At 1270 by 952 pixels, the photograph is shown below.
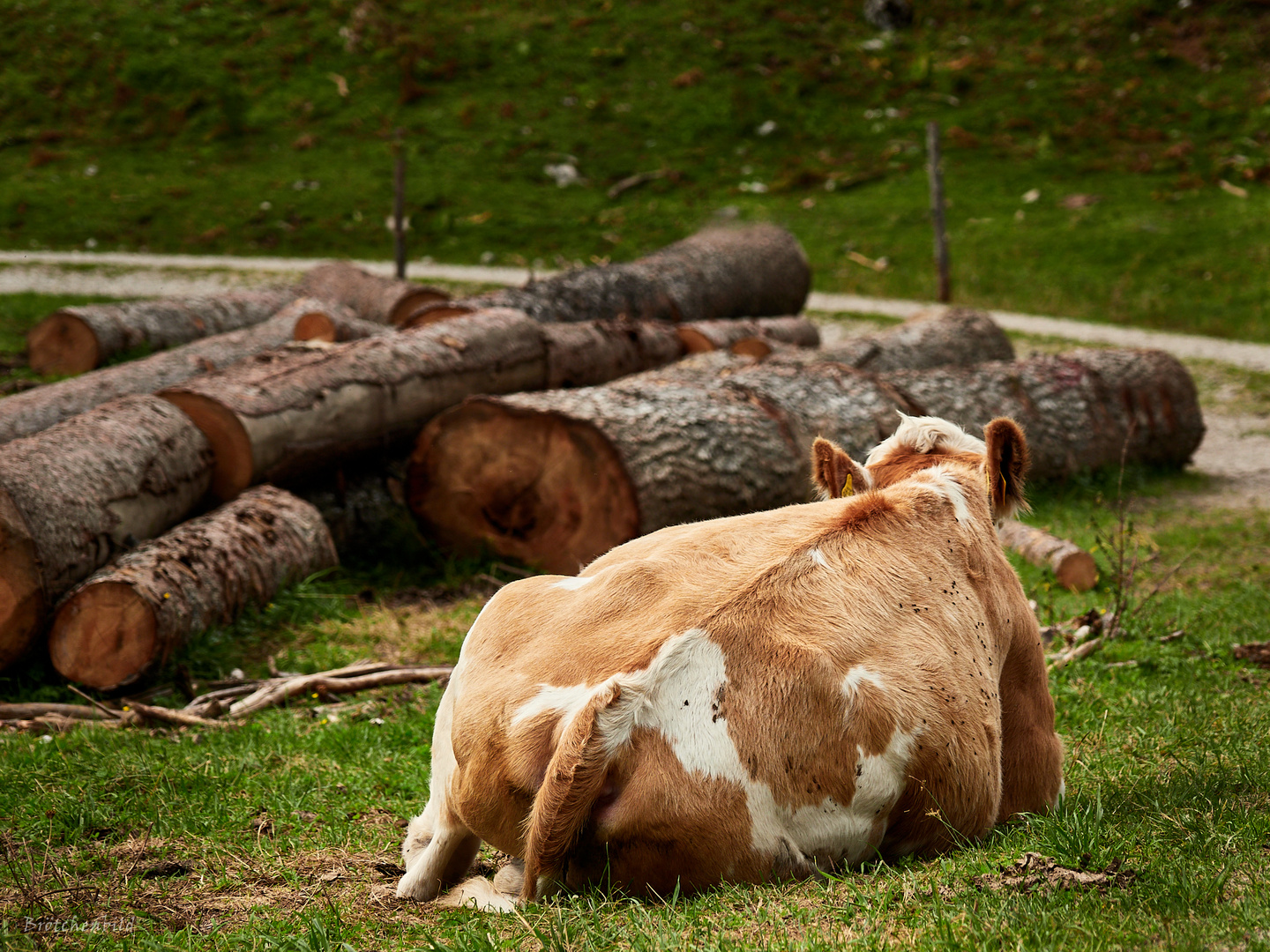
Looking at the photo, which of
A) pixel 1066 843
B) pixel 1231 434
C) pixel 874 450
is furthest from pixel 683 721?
pixel 1231 434

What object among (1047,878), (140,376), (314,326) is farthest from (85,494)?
(314,326)

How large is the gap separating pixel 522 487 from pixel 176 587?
2.36 metres

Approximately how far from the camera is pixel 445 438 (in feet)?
24.7

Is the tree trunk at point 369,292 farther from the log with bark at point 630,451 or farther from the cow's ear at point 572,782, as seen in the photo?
the cow's ear at point 572,782

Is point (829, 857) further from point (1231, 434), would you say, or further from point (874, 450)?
point (1231, 434)

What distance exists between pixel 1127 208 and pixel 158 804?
20534mm

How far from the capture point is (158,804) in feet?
13.9

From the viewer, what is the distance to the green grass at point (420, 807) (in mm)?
2643

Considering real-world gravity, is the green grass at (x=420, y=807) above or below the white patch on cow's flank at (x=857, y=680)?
below

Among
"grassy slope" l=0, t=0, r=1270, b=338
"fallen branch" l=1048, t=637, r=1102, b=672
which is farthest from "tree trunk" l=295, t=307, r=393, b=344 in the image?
"grassy slope" l=0, t=0, r=1270, b=338

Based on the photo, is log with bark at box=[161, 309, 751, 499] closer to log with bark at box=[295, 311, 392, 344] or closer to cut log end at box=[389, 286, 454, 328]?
log with bark at box=[295, 311, 392, 344]

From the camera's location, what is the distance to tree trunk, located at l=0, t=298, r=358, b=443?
834 centimetres

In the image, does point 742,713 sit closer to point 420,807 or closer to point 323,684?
point 420,807

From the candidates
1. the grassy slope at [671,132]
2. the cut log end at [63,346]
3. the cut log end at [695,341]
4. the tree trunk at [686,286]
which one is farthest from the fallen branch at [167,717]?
the grassy slope at [671,132]
